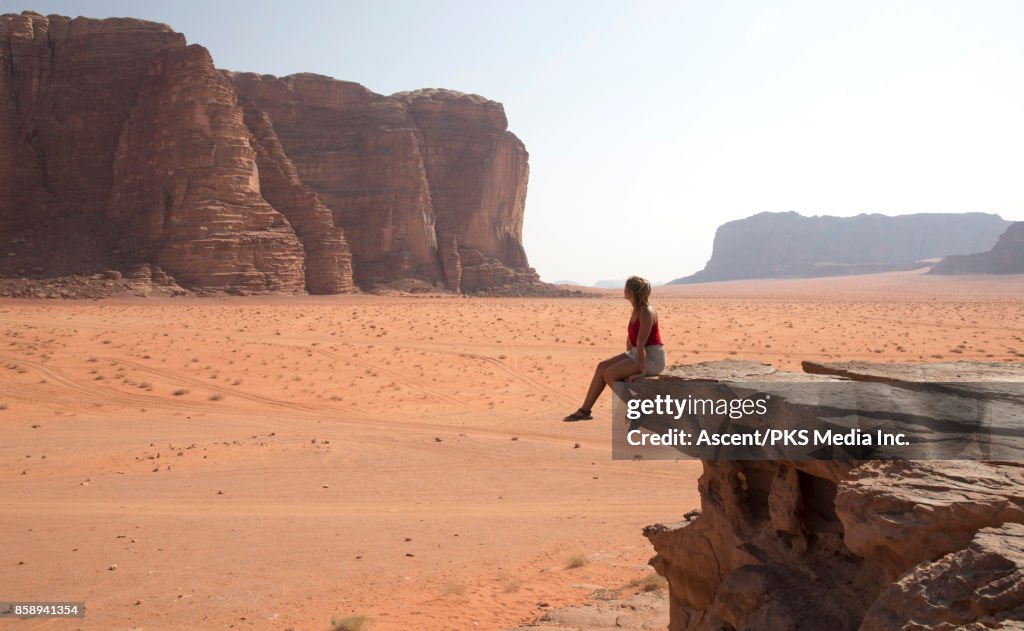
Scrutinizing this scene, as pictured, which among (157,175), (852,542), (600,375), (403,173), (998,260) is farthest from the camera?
(998,260)

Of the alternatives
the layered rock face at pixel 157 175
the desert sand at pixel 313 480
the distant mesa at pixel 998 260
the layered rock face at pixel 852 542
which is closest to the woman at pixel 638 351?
the layered rock face at pixel 852 542

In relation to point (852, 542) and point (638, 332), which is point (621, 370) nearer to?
point (638, 332)

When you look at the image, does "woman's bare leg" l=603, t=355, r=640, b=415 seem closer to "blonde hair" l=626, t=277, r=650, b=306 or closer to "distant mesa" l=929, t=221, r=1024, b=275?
"blonde hair" l=626, t=277, r=650, b=306

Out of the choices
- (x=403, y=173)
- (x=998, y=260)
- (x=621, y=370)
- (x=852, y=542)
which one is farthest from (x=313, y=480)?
(x=998, y=260)

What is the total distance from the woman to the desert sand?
2.44 metres

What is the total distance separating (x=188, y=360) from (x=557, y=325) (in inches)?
621

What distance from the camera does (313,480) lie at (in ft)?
33.0

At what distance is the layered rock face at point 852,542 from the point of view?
2600 mm

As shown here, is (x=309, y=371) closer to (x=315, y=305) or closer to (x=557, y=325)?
(x=557, y=325)

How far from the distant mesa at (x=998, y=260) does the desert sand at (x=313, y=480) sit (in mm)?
120524

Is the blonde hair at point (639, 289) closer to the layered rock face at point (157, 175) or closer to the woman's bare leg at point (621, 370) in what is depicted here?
the woman's bare leg at point (621, 370)

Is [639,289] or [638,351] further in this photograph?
[639,289]

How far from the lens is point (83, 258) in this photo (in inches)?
1607

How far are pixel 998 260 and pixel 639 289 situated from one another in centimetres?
14450
